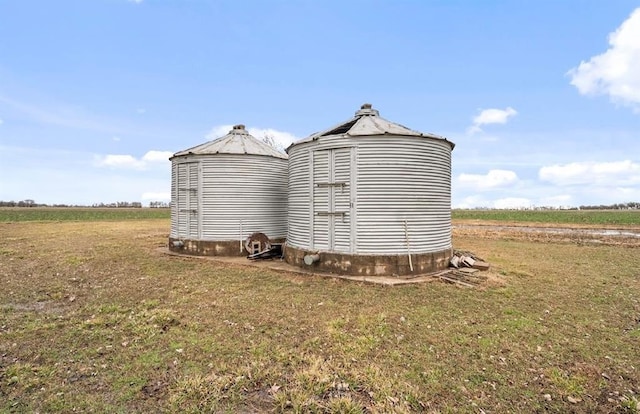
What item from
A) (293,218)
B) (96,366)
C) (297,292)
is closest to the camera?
(96,366)

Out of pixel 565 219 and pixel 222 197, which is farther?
pixel 565 219

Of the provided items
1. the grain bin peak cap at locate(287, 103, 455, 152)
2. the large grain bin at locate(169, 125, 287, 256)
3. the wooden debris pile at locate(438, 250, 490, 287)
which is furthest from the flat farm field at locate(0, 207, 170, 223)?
the wooden debris pile at locate(438, 250, 490, 287)

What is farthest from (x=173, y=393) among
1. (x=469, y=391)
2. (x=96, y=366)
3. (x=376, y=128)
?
(x=376, y=128)

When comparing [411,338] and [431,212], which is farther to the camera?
[431,212]

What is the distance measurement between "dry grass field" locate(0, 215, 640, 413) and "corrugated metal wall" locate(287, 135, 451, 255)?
1582 millimetres

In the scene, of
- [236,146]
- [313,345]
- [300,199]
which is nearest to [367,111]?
[300,199]

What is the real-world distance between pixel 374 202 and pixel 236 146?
8340mm

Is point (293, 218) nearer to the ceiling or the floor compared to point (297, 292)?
nearer to the ceiling

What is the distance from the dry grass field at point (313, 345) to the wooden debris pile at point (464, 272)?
490 mm

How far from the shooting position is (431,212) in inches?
499

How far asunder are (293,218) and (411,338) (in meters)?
7.78

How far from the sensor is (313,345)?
22.0 feet

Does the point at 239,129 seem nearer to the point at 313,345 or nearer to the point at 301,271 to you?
the point at 301,271

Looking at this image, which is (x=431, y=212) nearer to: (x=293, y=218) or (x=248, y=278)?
(x=293, y=218)
